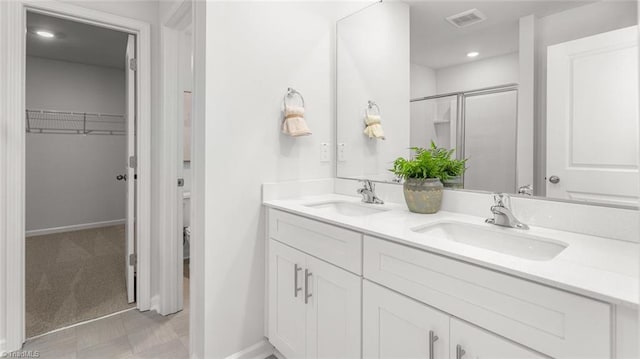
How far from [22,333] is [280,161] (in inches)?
69.2

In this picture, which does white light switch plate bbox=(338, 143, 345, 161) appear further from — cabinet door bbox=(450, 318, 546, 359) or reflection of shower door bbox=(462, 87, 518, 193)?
cabinet door bbox=(450, 318, 546, 359)

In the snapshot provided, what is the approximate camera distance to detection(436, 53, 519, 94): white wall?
1315 mm

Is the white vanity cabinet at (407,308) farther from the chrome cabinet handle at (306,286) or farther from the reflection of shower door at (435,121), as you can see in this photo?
the reflection of shower door at (435,121)

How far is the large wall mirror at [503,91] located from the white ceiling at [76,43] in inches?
105

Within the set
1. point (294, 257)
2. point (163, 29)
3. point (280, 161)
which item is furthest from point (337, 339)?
point (163, 29)

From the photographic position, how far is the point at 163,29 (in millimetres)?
2166

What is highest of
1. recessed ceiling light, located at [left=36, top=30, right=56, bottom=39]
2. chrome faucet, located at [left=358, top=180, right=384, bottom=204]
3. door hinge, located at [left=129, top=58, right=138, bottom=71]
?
recessed ceiling light, located at [left=36, top=30, right=56, bottom=39]

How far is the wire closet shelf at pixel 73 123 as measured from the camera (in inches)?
166

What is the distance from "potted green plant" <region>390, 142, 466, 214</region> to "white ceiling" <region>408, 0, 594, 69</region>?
18.0 inches

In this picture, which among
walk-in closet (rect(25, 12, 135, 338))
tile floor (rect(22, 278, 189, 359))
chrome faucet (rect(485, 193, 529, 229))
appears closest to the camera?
chrome faucet (rect(485, 193, 529, 229))

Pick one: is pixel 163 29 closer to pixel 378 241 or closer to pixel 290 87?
pixel 290 87

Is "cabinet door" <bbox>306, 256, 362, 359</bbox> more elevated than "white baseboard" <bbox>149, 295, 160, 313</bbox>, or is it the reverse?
"cabinet door" <bbox>306, 256, 362, 359</bbox>

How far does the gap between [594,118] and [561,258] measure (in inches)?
22.1

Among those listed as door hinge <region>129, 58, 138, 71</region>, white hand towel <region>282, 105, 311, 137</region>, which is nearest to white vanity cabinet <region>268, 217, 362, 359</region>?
white hand towel <region>282, 105, 311, 137</region>
